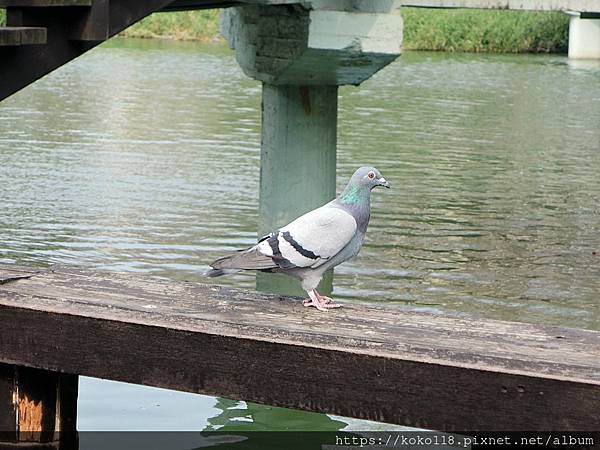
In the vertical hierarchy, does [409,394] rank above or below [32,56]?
below

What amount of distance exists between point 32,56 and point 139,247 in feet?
15.4

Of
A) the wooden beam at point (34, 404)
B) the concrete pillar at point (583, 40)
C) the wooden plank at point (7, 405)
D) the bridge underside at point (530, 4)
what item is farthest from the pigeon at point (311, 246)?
the concrete pillar at point (583, 40)

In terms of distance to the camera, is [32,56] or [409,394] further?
[32,56]

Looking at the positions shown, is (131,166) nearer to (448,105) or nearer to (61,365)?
(448,105)

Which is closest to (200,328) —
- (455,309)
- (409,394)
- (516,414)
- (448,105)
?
(409,394)

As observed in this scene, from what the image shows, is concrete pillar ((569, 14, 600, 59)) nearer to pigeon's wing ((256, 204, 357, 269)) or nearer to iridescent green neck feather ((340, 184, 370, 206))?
iridescent green neck feather ((340, 184, 370, 206))

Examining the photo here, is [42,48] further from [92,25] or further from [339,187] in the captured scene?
[339,187]

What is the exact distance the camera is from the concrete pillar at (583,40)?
34.7 m

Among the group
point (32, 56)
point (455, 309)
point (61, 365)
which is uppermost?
point (32, 56)

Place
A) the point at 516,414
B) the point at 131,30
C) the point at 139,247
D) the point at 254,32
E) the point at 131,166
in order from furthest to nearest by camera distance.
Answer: the point at 131,30 < the point at 131,166 < the point at 139,247 < the point at 254,32 < the point at 516,414

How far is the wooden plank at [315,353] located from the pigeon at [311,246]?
0.13 metres

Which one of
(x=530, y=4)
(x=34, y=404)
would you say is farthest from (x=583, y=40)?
(x=34, y=404)

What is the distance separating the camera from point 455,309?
9.02 meters

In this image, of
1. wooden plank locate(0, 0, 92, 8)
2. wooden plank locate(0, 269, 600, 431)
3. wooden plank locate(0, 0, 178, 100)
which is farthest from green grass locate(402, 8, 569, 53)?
wooden plank locate(0, 269, 600, 431)
